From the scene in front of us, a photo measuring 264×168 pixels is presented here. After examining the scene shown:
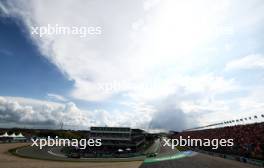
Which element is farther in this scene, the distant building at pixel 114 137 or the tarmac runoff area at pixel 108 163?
the distant building at pixel 114 137

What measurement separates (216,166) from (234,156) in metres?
14.1

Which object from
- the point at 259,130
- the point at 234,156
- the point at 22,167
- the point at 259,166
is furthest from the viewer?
the point at 259,130

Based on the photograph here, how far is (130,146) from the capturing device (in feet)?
332

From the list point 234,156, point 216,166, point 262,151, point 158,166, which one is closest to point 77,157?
point 158,166

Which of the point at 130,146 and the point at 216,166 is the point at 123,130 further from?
the point at 216,166

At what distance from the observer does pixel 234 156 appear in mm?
54000

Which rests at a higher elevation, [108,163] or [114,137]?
[108,163]

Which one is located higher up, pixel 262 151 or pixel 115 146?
pixel 262 151

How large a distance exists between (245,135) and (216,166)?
28491mm

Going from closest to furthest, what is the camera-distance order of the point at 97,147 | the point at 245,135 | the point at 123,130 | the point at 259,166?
1. the point at 259,166
2. the point at 245,135
3. the point at 97,147
4. the point at 123,130

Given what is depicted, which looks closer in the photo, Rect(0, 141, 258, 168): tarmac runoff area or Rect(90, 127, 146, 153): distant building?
Rect(0, 141, 258, 168): tarmac runoff area

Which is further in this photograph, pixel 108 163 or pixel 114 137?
pixel 114 137

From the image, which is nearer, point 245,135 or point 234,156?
point 234,156

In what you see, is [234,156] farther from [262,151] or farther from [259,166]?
[259,166]
